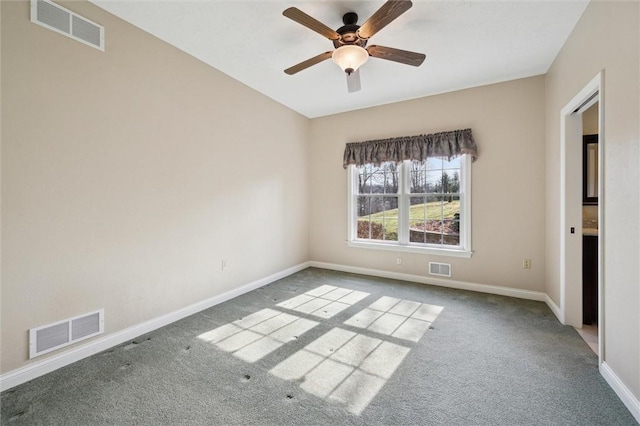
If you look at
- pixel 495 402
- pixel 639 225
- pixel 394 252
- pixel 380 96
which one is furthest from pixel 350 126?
pixel 495 402

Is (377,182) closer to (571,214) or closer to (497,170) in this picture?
(497,170)

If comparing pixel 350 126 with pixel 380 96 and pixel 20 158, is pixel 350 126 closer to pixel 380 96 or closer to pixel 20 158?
pixel 380 96

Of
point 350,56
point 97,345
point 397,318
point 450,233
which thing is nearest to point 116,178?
point 97,345

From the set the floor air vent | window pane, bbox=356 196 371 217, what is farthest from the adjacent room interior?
window pane, bbox=356 196 371 217

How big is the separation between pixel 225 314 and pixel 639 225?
134 inches

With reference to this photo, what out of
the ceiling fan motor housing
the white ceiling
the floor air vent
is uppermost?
the white ceiling

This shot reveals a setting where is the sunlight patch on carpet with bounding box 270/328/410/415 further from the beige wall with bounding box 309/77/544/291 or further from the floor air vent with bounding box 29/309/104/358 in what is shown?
the beige wall with bounding box 309/77/544/291

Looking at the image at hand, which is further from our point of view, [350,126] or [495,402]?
[350,126]

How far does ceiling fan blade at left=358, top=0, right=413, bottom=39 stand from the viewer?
1.80 metres

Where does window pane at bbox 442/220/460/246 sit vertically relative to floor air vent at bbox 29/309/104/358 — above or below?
above

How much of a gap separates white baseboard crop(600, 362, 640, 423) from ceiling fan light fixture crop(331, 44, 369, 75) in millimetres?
2920

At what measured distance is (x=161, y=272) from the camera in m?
2.76

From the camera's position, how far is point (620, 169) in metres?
1.73

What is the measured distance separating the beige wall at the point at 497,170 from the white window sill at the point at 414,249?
0.08 metres
